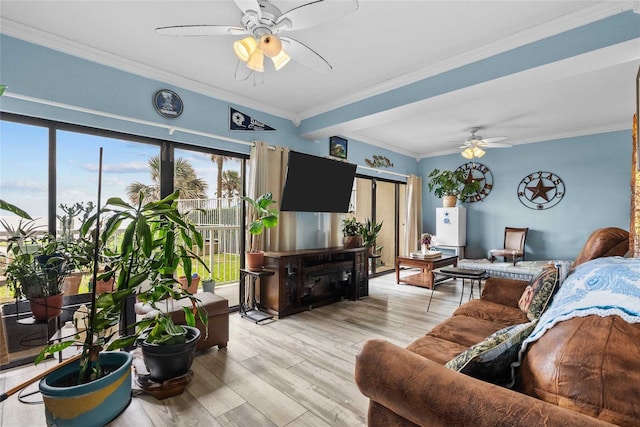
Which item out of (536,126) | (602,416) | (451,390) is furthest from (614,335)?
(536,126)

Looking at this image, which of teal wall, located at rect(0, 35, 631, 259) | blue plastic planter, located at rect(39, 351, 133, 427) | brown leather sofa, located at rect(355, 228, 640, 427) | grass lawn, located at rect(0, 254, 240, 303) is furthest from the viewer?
grass lawn, located at rect(0, 254, 240, 303)

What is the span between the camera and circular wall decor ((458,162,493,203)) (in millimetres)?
5914

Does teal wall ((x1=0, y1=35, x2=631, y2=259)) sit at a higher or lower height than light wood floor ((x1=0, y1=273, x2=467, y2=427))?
higher

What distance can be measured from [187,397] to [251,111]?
3.04 meters

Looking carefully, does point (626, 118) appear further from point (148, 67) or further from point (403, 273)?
point (148, 67)

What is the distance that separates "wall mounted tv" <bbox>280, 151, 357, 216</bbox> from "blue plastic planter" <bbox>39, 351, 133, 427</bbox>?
100 inches

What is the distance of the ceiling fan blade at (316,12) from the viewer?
1.59 metres

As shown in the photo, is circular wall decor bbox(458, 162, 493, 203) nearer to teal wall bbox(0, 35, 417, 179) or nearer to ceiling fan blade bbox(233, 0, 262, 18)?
teal wall bbox(0, 35, 417, 179)

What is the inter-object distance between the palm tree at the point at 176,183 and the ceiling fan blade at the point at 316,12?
205 cm

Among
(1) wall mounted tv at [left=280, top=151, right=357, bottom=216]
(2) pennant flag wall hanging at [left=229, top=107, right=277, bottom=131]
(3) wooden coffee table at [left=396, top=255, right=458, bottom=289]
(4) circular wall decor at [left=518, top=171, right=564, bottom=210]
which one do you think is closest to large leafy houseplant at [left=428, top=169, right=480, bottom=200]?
(4) circular wall decor at [left=518, top=171, right=564, bottom=210]

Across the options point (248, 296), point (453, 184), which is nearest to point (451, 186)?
point (453, 184)

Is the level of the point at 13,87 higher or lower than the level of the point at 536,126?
lower

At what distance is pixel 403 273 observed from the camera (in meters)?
6.08

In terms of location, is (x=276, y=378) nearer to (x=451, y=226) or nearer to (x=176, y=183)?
(x=176, y=183)
